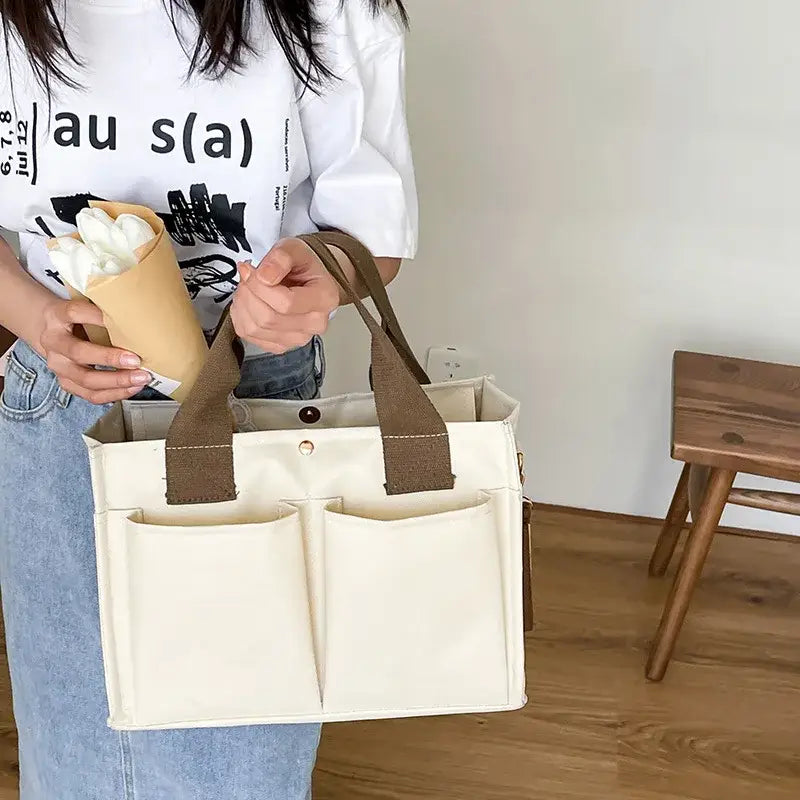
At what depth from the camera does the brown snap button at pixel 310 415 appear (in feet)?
2.60

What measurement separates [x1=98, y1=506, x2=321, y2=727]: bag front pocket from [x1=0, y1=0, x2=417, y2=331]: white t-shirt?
0.81 ft

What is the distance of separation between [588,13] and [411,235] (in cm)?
77

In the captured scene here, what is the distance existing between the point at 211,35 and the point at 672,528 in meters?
1.28

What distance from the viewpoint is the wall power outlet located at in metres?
1.73

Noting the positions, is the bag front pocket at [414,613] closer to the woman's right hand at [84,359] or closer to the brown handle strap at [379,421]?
the brown handle strap at [379,421]

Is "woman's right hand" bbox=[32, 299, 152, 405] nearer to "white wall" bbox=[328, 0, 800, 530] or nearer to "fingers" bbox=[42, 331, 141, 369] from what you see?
"fingers" bbox=[42, 331, 141, 369]

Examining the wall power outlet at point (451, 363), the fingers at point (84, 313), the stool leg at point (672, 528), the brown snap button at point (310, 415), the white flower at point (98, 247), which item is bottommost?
the stool leg at point (672, 528)

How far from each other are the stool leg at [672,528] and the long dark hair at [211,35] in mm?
1095

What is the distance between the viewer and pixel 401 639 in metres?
0.78

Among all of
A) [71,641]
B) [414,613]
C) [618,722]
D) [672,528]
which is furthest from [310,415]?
Result: [672,528]

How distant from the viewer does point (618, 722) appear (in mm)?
1420

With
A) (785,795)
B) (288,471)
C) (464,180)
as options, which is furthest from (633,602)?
(288,471)

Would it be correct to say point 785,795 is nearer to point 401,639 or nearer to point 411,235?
point 401,639

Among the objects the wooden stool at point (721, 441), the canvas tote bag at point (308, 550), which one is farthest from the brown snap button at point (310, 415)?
the wooden stool at point (721, 441)
